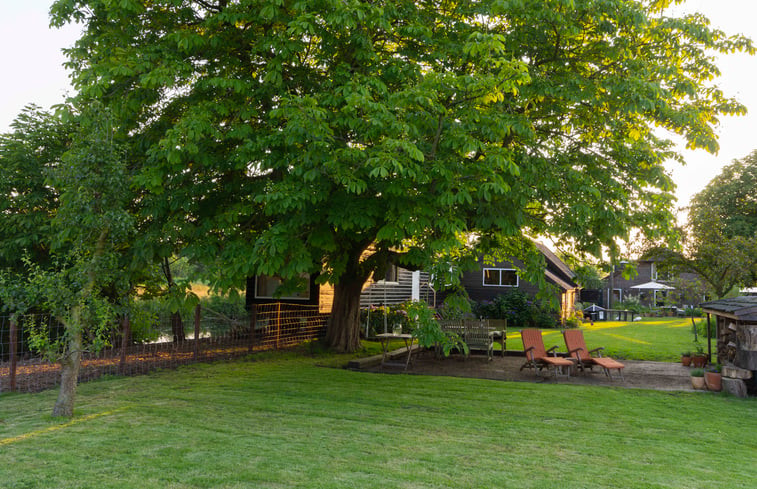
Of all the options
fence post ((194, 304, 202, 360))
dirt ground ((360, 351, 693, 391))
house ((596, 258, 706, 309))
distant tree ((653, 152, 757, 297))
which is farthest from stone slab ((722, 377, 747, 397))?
fence post ((194, 304, 202, 360))

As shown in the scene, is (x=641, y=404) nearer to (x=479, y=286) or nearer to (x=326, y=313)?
(x=326, y=313)

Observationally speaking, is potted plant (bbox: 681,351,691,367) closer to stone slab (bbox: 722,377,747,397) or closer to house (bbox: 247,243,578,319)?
house (bbox: 247,243,578,319)

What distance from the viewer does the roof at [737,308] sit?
9953mm

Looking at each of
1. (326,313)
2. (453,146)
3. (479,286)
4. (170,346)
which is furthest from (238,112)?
(479,286)

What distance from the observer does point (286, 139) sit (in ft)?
24.4

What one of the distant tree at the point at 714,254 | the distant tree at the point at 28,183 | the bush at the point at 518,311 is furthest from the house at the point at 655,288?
the distant tree at the point at 28,183

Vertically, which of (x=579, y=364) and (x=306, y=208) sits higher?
(x=306, y=208)

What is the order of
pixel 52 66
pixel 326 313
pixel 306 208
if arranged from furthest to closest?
pixel 326 313 < pixel 52 66 < pixel 306 208

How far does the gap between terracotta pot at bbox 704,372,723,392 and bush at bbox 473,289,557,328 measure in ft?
53.5

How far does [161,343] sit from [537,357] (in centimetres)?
769

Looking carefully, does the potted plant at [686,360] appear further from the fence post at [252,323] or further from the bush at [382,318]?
the fence post at [252,323]

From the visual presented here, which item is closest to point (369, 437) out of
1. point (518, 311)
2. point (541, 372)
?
point (541, 372)

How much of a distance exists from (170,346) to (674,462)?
9.42 metres

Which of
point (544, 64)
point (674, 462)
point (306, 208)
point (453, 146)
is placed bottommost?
point (674, 462)
